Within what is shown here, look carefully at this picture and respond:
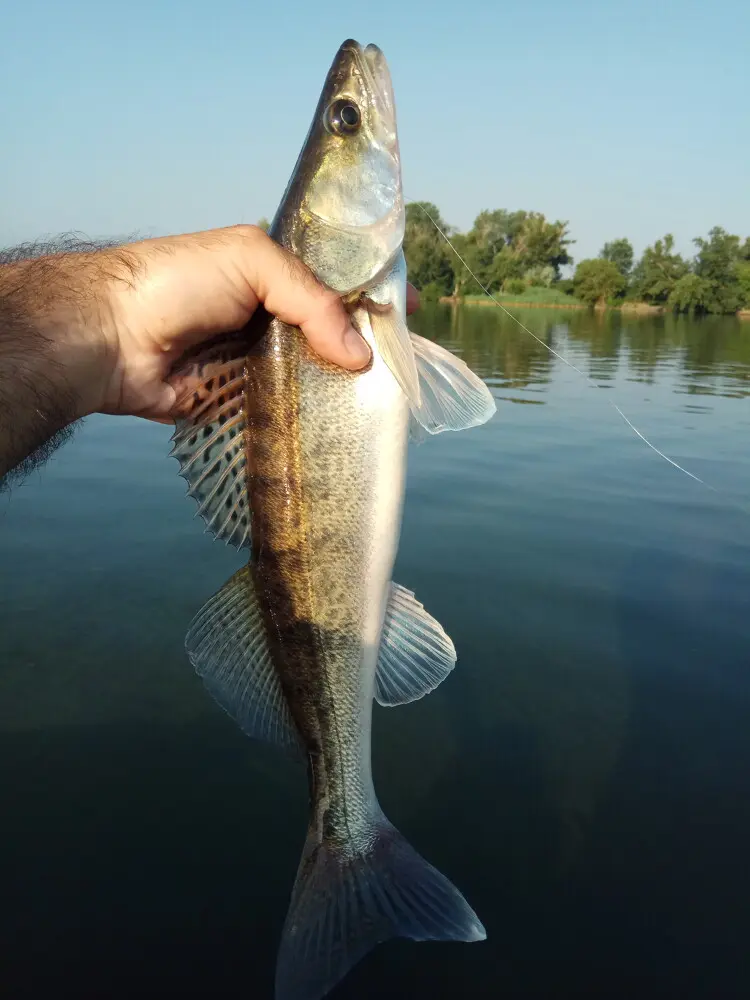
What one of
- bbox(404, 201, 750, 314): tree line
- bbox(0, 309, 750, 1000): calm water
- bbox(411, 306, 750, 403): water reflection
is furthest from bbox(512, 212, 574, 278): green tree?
bbox(0, 309, 750, 1000): calm water

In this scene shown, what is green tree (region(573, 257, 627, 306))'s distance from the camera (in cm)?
8431

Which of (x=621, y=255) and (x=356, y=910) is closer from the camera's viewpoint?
(x=356, y=910)

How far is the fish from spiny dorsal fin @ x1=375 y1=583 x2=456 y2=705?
7cm

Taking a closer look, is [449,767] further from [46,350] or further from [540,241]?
[540,241]

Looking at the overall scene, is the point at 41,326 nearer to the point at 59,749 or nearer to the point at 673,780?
the point at 59,749

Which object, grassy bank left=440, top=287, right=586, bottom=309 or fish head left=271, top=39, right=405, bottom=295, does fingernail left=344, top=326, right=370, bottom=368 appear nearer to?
fish head left=271, top=39, right=405, bottom=295

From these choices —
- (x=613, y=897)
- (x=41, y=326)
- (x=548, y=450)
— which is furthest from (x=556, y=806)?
(x=548, y=450)

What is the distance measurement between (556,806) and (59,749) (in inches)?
115

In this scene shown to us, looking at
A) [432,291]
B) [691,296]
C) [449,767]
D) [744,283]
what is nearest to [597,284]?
[691,296]

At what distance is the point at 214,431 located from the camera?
2195 mm

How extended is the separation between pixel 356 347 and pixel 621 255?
11175cm

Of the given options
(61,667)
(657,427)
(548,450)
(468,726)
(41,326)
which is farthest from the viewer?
(657,427)

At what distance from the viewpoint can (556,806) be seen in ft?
12.9

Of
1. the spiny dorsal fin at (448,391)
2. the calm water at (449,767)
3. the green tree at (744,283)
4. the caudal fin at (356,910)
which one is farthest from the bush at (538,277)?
the caudal fin at (356,910)
